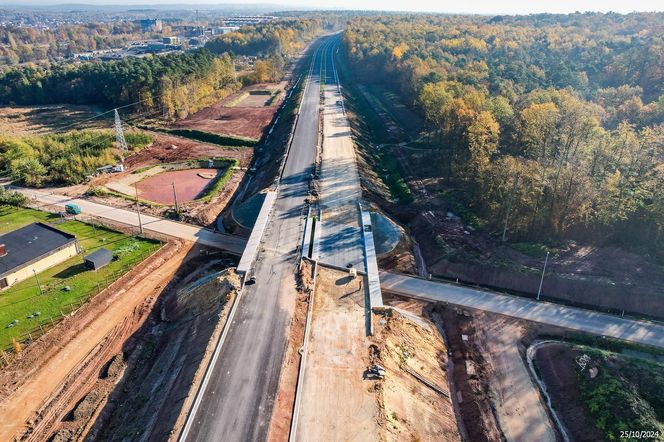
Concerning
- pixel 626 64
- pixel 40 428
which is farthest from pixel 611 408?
pixel 626 64

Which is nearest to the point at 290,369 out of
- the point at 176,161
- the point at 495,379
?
the point at 495,379

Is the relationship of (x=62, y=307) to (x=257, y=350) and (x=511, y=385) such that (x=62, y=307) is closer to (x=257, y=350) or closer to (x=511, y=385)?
(x=257, y=350)

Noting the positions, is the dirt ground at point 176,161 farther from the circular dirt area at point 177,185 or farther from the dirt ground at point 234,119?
the dirt ground at point 234,119

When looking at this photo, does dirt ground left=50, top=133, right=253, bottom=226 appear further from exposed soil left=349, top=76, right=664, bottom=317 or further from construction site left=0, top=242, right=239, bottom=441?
exposed soil left=349, top=76, right=664, bottom=317

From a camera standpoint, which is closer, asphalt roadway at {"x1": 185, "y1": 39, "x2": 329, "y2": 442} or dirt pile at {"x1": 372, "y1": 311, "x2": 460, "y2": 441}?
asphalt roadway at {"x1": 185, "y1": 39, "x2": 329, "y2": 442}

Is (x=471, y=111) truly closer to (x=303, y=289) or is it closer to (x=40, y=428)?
(x=303, y=289)

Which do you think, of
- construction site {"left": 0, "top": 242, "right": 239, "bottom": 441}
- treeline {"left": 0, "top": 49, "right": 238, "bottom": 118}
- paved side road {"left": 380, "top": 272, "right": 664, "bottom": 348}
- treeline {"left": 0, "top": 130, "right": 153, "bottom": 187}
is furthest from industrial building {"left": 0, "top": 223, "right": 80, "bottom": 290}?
treeline {"left": 0, "top": 49, "right": 238, "bottom": 118}

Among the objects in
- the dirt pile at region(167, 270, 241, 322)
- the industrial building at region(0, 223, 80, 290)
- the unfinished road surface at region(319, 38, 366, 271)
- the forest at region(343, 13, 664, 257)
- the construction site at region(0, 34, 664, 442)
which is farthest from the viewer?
the forest at region(343, 13, 664, 257)
